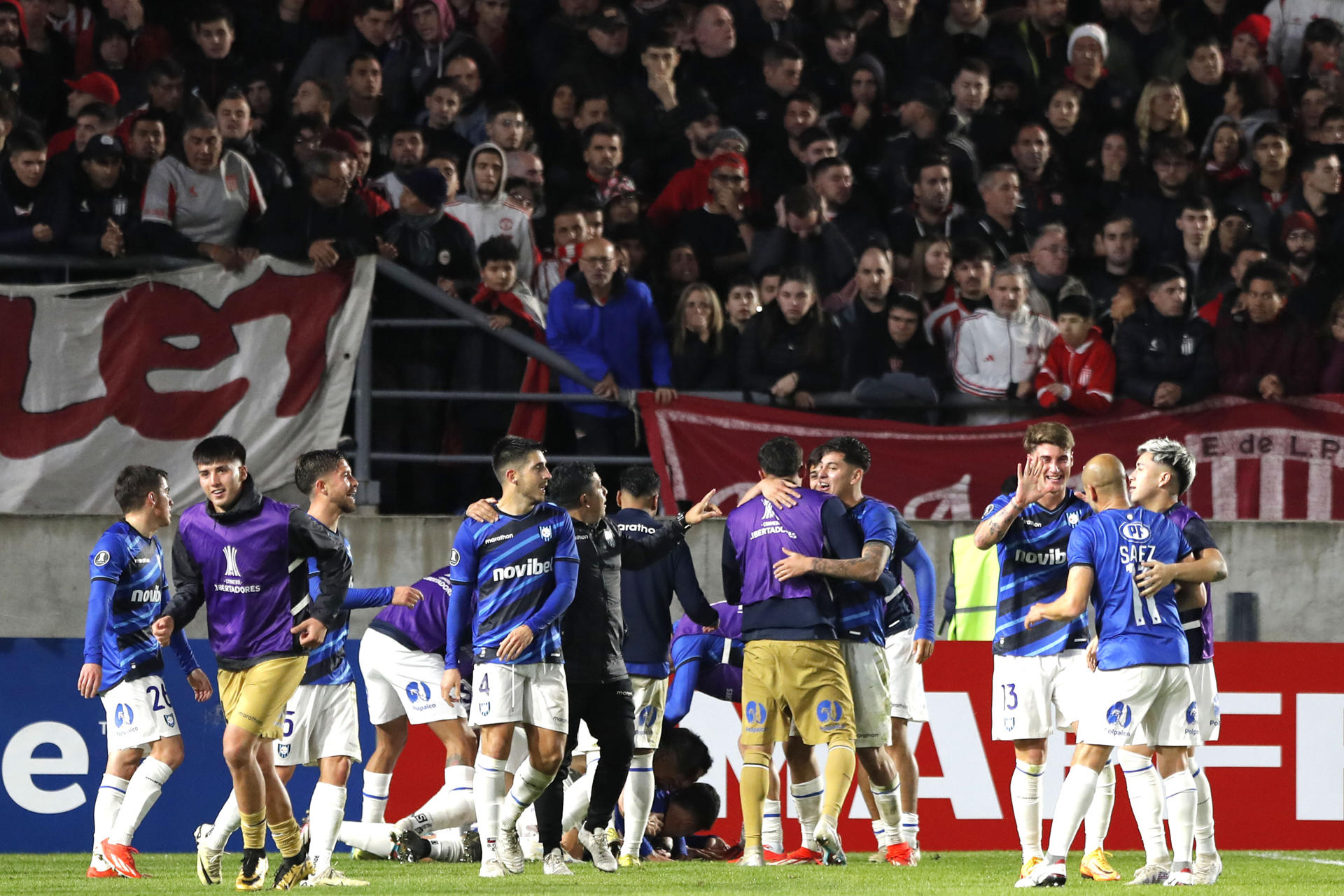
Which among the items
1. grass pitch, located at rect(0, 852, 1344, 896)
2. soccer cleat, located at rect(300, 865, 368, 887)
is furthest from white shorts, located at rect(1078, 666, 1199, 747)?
soccer cleat, located at rect(300, 865, 368, 887)

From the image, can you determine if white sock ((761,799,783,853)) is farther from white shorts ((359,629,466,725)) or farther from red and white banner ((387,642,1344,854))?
white shorts ((359,629,466,725))

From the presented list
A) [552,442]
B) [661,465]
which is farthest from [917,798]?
[552,442]

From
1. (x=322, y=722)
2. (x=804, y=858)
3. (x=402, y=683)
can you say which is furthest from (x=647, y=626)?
(x=322, y=722)

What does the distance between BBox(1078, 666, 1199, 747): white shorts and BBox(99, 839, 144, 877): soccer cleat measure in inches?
170

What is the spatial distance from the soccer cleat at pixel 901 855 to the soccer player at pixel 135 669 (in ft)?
11.4

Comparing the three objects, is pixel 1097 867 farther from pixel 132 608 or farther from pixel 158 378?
pixel 158 378

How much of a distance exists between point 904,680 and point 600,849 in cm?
216

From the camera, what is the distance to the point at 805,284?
39.7 feet

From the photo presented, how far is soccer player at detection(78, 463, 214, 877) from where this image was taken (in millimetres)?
8922

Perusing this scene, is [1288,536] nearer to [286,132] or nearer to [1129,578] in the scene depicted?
[1129,578]

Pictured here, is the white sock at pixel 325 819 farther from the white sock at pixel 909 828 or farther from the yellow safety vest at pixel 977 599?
the yellow safety vest at pixel 977 599

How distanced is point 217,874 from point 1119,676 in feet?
13.0

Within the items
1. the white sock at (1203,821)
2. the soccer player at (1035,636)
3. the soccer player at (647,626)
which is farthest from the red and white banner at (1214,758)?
the white sock at (1203,821)

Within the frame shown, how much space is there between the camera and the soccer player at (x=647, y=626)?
31.3 feet
